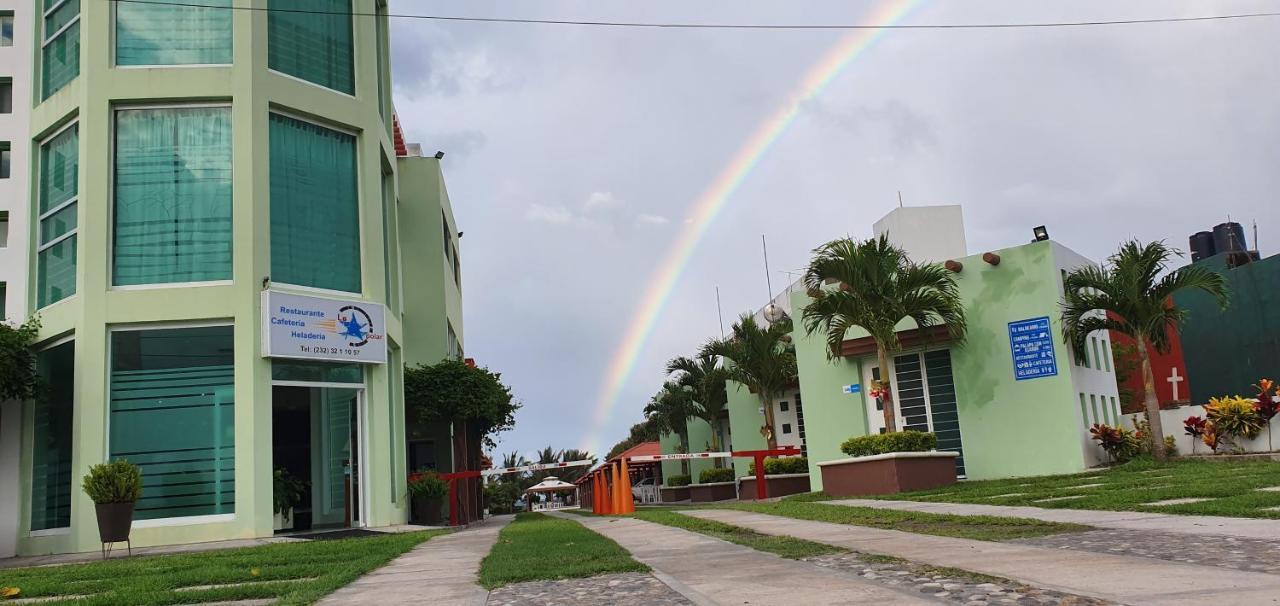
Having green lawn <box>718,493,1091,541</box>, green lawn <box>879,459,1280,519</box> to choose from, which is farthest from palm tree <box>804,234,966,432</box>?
green lawn <box>718,493,1091,541</box>

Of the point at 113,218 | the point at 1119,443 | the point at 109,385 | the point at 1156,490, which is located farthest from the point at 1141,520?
the point at 113,218

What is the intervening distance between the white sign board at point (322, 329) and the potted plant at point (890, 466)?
27.7ft

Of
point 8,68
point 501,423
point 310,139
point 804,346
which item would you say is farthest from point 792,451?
point 8,68

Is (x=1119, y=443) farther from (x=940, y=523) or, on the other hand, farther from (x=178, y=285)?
(x=178, y=285)

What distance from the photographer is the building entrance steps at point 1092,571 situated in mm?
3932

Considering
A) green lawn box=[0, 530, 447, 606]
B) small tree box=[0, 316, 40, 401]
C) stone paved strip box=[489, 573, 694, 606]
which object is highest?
small tree box=[0, 316, 40, 401]

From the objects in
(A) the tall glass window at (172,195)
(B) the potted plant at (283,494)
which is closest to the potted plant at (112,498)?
(B) the potted plant at (283,494)

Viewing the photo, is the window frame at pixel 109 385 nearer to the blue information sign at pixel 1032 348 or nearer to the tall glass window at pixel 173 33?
the tall glass window at pixel 173 33

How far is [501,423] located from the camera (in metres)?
24.1

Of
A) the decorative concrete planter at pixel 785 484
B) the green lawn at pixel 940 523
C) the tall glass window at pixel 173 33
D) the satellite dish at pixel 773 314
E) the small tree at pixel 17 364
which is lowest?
the decorative concrete planter at pixel 785 484

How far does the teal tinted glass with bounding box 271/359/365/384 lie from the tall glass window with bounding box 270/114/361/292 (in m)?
1.27

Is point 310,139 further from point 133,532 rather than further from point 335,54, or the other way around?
point 133,532

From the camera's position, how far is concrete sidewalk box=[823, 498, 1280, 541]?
637cm

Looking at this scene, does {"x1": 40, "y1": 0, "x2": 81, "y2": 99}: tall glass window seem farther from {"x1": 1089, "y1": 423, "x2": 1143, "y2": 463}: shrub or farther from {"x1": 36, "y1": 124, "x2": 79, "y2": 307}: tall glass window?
{"x1": 1089, "y1": 423, "x2": 1143, "y2": 463}: shrub
